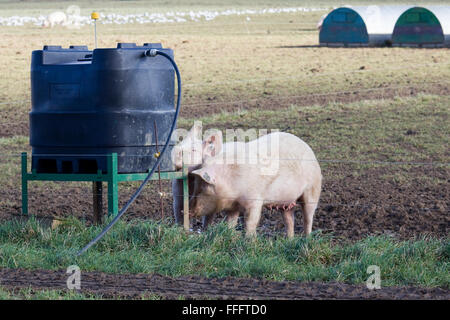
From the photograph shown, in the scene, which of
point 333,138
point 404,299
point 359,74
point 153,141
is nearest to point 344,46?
point 359,74

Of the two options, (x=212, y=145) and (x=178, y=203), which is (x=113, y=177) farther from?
(x=212, y=145)

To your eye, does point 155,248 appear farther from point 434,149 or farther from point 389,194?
point 434,149

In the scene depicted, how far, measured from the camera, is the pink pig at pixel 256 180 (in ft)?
24.4

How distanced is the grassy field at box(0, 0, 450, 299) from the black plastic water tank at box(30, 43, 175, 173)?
24.9 inches

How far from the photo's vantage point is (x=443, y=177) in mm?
10188

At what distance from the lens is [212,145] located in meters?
7.63

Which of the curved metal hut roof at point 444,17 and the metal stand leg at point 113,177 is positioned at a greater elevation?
the curved metal hut roof at point 444,17

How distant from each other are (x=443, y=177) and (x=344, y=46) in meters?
20.9

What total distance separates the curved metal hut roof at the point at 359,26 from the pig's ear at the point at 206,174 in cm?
2402

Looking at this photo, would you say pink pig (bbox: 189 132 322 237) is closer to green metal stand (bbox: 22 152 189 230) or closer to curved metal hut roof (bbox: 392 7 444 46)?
green metal stand (bbox: 22 152 189 230)

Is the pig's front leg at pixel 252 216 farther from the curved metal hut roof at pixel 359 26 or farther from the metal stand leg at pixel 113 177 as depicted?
the curved metal hut roof at pixel 359 26

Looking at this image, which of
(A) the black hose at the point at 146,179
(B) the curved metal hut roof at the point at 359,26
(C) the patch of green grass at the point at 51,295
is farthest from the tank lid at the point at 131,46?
(B) the curved metal hut roof at the point at 359,26

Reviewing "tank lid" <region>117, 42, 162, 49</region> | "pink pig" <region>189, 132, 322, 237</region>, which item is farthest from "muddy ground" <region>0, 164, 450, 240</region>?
"tank lid" <region>117, 42, 162, 49</region>
